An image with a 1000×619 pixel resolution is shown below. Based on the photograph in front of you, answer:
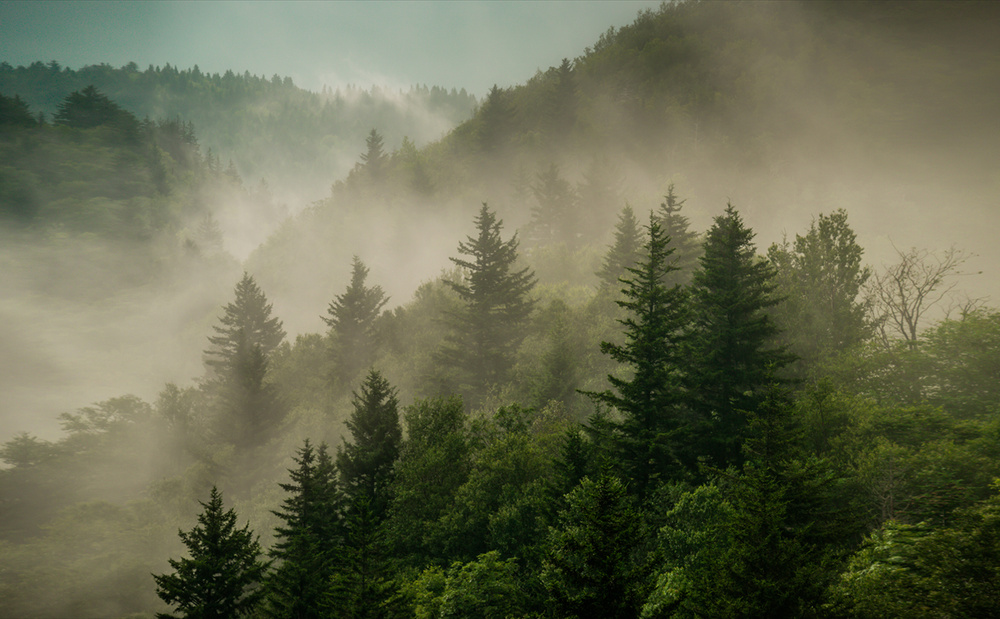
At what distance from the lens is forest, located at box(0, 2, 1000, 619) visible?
55.0 ft

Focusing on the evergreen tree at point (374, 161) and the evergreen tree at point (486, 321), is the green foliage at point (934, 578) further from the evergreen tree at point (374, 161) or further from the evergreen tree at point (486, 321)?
the evergreen tree at point (374, 161)

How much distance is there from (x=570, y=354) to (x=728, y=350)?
15.9 m

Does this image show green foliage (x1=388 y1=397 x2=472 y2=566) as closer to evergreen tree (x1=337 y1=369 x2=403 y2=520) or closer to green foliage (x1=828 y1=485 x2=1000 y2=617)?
evergreen tree (x1=337 y1=369 x2=403 y2=520)

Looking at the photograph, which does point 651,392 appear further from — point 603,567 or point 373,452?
point 373,452

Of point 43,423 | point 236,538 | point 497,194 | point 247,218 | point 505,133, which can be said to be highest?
point 247,218

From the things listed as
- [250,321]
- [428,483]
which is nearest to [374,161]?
[250,321]

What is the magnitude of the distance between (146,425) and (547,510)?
2483 inches

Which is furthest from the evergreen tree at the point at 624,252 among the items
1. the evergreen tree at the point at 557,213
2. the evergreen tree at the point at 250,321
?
the evergreen tree at the point at 250,321

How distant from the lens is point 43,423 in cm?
9806

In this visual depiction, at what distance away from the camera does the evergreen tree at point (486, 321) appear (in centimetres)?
4328

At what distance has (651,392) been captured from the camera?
22.1 metres

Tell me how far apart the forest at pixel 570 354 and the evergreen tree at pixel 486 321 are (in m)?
0.29

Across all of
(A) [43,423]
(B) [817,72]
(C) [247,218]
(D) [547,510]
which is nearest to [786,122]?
(B) [817,72]

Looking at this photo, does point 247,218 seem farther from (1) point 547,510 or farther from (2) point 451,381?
(1) point 547,510
